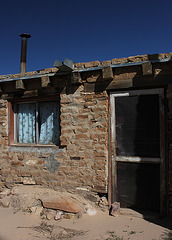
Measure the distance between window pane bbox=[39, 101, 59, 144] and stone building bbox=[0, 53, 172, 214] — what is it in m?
0.02

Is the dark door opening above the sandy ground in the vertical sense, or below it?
above

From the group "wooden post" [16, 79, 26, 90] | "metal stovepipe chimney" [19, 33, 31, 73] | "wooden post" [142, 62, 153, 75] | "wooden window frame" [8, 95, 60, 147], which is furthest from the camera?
"metal stovepipe chimney" [19, 33, 31, 73]

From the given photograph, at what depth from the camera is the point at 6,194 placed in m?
4.52

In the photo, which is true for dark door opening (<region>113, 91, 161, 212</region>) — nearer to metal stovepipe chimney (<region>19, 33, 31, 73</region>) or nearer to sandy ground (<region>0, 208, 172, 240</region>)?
sandy ground (<region>0, 208, 172, 240</region>)

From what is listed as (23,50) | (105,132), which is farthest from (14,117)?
(105,132)

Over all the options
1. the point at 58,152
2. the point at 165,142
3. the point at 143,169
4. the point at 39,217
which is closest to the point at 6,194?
the point at 39,217

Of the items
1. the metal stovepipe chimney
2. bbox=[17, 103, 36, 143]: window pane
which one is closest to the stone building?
bbox=[17, 103, 36, 143]: window pane

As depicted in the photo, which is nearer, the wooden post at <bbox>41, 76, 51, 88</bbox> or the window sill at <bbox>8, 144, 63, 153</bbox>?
the wooden post at <bbox>41, 76, 51, 88</bbox>

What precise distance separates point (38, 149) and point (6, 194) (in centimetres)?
132

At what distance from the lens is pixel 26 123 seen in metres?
4.97

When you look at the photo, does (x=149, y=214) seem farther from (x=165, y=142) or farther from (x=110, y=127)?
(x=110, y=127)

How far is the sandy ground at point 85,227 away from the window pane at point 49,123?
173 centimetres

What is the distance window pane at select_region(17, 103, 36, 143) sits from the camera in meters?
4.90

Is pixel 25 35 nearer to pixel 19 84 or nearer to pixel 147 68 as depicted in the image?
pixel 19 84
